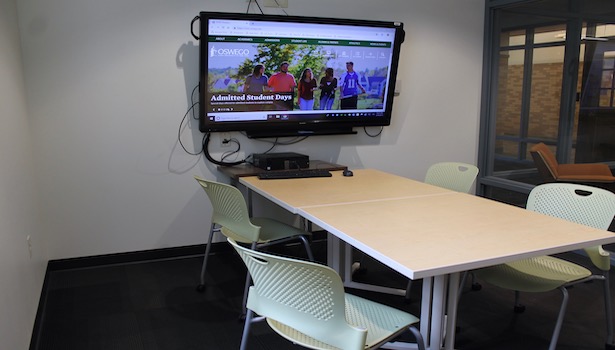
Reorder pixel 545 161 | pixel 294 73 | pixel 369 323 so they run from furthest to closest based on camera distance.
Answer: pixel 545 161 → pixel 294 73 → pixel 369 323

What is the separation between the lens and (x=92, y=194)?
370cm

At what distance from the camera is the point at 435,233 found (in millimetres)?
1999

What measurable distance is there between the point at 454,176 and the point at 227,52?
185cm

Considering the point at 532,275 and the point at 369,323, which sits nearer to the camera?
the point at 369,323

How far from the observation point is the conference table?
1.72 metres

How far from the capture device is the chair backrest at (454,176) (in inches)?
127

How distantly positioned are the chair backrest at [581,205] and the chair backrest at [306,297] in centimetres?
155

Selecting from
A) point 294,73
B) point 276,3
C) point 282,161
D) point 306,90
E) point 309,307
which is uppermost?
point 276,3

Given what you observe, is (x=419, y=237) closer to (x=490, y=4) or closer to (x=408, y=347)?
(x=408, y=347)

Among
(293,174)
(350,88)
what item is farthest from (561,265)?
(350,88)

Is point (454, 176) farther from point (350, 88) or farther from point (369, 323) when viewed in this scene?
point (369, 323)

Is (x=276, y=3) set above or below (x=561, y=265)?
above

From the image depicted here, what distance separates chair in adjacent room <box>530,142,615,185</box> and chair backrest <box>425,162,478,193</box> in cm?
113

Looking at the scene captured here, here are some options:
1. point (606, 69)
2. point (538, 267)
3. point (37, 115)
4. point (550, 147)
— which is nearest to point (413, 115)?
point (550, 147)
